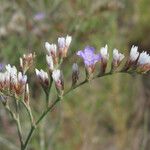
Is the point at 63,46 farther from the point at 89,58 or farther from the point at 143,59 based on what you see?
the point at 143,59

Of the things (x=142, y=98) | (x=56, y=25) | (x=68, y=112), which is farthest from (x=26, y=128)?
(x=142, y=98)

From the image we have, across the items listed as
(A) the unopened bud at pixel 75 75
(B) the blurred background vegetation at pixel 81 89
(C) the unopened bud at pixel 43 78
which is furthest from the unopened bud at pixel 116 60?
(B) the blurred background vegetation at pixel 81 89

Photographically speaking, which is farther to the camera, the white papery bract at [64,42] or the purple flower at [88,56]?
the white papery bract at [64,42]

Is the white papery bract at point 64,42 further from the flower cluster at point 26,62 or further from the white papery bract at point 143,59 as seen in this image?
the white papery bract at point 143,59

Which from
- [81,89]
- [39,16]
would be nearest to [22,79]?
[39,16]

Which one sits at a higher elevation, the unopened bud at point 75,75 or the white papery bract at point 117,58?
the white papery bract at point 117,58

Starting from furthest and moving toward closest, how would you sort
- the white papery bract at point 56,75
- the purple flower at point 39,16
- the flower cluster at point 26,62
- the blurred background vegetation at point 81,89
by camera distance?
the blurred background vegetation at point 81,89
the purple flower at point 39,16
the flower cluster at point 26,62
the white papery bract at point 56,75

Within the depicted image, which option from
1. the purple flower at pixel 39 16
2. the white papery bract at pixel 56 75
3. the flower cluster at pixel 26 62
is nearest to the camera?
the white papery bract at pixel 56 75

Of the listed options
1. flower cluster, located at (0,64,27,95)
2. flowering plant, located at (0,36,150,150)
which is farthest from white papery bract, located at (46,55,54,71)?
flower cluster, located at (0,64,27,95)

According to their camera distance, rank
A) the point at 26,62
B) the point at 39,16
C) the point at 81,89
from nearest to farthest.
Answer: the point at 26,62, the point at 39,16, the point at 81,89

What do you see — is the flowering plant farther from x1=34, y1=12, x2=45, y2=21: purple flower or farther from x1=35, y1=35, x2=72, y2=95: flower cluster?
x1=34, y1=12, x2=45, y2=21: purple flower
